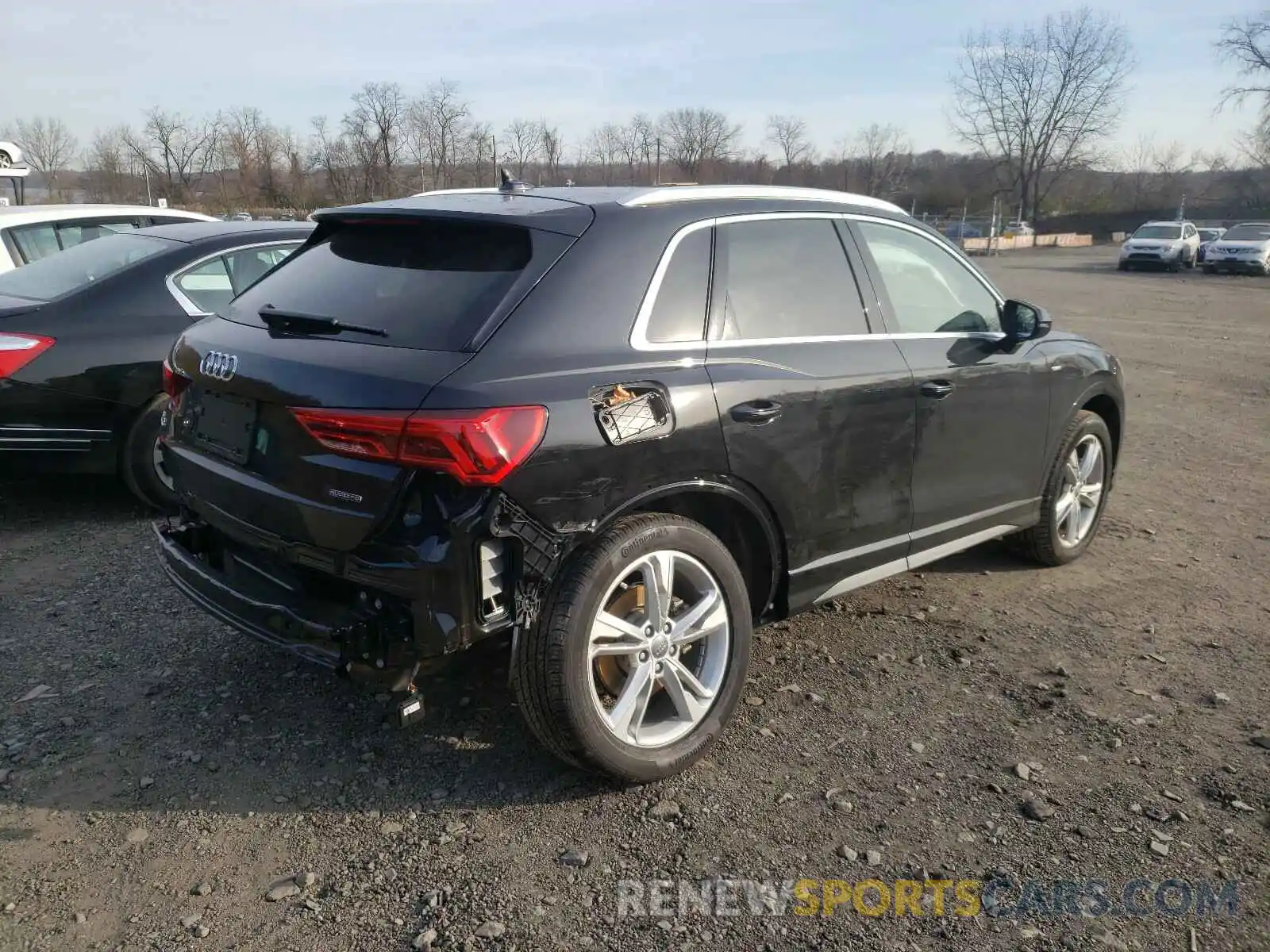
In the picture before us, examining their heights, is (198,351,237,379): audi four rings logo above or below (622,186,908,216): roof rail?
below

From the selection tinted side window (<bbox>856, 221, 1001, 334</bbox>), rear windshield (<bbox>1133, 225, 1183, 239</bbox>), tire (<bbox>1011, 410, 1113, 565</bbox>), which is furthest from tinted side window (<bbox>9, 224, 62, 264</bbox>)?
rear windshield (<bbox>1133, 225, 1183, 239</bbox>)

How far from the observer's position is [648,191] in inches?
136

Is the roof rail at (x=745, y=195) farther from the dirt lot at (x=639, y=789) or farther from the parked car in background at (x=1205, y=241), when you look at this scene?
the parked car in background at (x=1205, y=241)

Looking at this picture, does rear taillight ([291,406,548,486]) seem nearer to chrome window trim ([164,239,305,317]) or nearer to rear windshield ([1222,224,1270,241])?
chrome window trim ([164,239,305,317])

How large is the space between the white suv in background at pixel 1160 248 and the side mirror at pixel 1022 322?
32.7 metres

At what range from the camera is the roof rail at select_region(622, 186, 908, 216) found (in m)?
3.39

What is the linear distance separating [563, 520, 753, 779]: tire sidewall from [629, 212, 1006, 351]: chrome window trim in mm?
580

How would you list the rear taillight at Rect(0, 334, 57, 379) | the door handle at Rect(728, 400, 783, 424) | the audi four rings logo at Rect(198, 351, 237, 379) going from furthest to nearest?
the rear taillight at Rect(0, 334, 57, 379)
the door handle at Rect(728, 400, 783, 424)
the audi four rings logo at Rect(198, 351, 237, 379)

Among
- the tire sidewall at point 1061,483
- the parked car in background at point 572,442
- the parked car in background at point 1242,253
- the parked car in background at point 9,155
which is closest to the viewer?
the parked car in background at point 572,442

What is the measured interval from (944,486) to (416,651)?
2429 mm

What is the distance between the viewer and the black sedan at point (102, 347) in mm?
5105

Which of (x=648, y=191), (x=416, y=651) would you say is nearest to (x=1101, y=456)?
(x=648, y=191)

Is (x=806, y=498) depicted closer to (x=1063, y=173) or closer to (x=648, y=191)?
(x=648, y=191)

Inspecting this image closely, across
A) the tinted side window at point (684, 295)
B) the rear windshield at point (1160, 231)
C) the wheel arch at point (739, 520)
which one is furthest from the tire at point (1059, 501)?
the rear windshield at point (1160, 231)
